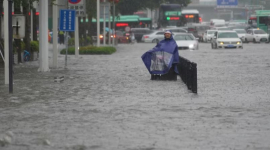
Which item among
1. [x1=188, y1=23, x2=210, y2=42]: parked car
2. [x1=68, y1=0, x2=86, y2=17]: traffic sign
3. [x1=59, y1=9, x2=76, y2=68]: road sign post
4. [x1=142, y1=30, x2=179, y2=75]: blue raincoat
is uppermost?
[x1=68, y1=0, x2=86, y2=17]: traffic sign

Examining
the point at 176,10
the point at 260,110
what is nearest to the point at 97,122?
the point at 260,110

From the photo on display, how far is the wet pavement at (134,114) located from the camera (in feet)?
32.6

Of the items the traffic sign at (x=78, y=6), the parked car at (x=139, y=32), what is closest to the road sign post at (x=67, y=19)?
the traffic sign at (x=78, y=6)

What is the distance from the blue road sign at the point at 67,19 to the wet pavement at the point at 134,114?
23.9 feet

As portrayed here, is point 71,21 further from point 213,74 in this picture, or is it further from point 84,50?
point 84,50

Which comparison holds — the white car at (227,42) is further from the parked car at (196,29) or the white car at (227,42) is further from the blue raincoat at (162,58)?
the parked car at (196,29)

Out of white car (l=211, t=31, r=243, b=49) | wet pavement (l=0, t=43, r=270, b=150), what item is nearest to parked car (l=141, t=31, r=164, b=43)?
white car (l=211, t=31, r=243, b=49)

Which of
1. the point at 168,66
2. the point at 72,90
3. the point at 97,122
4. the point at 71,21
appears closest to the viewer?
the point at 97,122

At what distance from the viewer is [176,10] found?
103250 mm

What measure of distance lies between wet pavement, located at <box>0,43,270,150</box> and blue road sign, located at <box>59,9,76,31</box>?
7.27 metres

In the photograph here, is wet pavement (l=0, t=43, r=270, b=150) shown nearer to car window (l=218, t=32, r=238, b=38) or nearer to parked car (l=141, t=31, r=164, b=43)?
car window (l=218, t=32, r=238, b=38)

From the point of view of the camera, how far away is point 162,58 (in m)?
22.7

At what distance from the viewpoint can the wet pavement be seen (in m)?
9.94

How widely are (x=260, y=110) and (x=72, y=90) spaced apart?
604 cm
